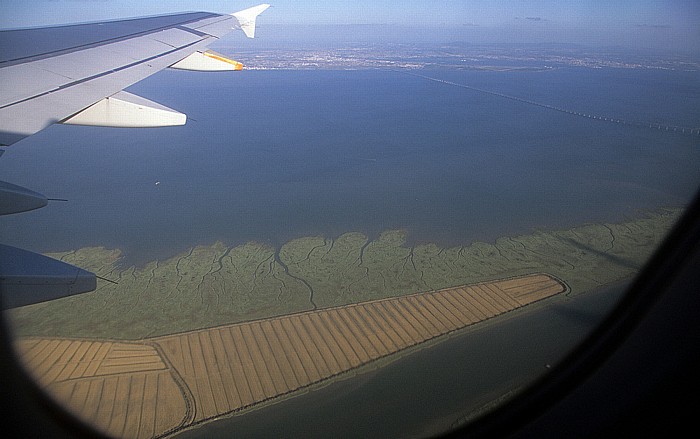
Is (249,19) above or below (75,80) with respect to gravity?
above

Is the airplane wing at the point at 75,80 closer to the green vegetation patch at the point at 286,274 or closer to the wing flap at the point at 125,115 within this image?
the wing flap at the point at 125,115

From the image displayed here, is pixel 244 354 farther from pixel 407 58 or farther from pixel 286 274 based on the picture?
pixel 407 58

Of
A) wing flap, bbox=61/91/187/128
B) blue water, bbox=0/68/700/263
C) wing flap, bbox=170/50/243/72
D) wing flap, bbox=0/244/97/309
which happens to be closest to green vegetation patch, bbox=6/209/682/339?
blue water, bbox=0/68/700/263

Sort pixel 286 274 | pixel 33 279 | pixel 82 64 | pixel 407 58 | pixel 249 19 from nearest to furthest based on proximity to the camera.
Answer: pixel 33 279 < pixel 82 64 < pixel 249 19 < pixel 286 274 < pixel 407 58

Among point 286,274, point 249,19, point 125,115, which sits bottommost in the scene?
point 286,274

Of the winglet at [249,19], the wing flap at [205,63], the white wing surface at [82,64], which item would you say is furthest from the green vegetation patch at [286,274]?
the winglet at [249,19]

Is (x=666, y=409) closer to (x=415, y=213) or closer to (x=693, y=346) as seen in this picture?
(x=693, y=346)

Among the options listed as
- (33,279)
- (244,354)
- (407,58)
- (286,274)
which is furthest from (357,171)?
(407,58)
